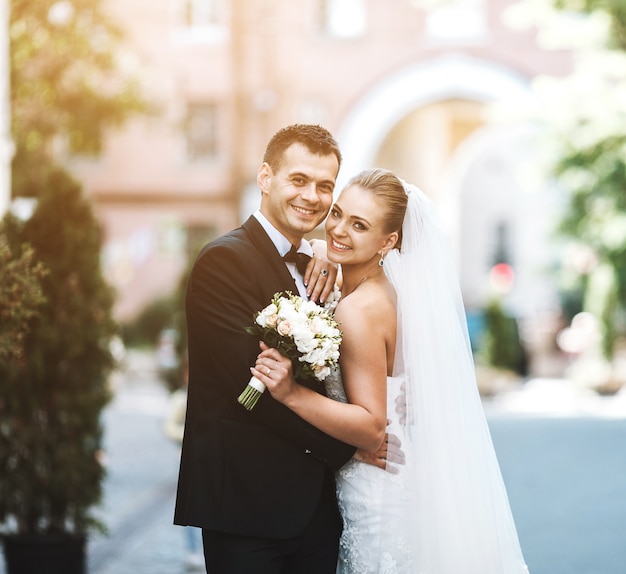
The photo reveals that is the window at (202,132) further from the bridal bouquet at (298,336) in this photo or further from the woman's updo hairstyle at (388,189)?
the bridal bouquet at (298,336)

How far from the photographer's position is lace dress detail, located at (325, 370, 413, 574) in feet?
13.3

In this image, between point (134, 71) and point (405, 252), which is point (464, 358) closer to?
point (405, 252)

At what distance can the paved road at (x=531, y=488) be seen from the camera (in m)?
8.22

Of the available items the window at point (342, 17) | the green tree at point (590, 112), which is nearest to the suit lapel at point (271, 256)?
the green tree at point (590, 112)

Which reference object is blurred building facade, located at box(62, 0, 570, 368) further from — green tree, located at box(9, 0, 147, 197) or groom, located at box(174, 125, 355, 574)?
groom, located at box(174, 125, 355, 574)

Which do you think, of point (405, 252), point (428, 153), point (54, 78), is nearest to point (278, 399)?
point (405, 252)

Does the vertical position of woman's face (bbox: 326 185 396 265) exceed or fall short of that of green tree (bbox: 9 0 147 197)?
it falls short

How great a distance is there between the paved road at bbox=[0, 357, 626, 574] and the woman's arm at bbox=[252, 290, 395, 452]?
4.30 meters

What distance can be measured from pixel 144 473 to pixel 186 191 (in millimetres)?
20272

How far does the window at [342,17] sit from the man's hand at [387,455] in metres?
27.6

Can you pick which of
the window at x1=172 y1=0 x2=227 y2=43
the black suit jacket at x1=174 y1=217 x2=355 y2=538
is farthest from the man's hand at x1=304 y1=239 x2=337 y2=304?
the window at x1=172 y1=0 x2=227 y2=43

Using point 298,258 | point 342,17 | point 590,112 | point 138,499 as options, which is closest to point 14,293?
point 298,258

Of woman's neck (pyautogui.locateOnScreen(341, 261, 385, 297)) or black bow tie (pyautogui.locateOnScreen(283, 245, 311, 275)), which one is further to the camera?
woman's neck (pyautogui.locateOnScreen(341, 261, 385, 297))

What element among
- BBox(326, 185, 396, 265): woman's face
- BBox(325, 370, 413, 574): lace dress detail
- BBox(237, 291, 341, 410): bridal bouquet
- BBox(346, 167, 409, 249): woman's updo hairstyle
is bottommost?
BBox(325, 370, 413, 574): lace dress detail
